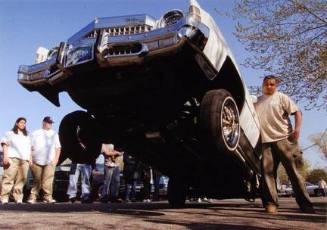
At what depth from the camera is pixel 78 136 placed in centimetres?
503

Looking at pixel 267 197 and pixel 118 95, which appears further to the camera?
pixel 267 197

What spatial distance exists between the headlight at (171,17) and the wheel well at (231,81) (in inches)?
28.9

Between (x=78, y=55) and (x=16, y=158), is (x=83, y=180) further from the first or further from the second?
(x=78, y=55)

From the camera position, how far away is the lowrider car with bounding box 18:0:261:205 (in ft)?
12.7

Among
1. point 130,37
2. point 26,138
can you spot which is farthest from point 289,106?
point 26,138

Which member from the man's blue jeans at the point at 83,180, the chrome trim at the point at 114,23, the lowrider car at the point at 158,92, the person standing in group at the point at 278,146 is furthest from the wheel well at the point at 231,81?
the man's blue jeans at the point at 83,180

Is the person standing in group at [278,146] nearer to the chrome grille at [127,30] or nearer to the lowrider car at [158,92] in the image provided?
the lowrider car at [158,92]

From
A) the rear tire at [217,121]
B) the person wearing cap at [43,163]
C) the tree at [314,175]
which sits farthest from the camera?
the tree at [314,175]

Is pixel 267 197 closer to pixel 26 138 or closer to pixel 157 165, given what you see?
pixel 157 165

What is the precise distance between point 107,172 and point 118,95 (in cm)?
483

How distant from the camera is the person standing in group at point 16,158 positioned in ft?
23.8

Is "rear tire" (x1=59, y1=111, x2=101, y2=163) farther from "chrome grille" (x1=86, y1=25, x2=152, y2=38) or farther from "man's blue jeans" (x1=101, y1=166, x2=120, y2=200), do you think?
"man's blue jeans" (x1=101, y1=166, x2=120, y2=200)

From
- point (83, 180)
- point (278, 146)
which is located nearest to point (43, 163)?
point (83, 180)

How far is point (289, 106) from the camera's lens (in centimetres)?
501
